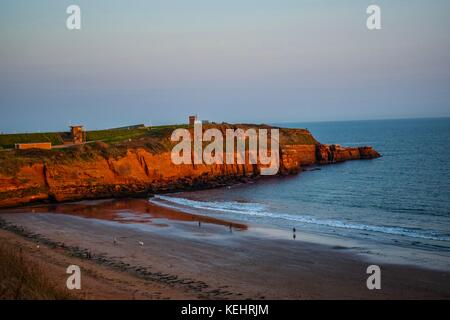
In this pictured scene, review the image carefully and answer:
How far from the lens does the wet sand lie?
64.3ft

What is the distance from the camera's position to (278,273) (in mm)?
22453

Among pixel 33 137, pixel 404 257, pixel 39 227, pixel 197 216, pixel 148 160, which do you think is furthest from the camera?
pixel 33 137

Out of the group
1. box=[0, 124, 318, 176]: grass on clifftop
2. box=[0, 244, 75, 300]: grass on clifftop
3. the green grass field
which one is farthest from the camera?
the green grass field

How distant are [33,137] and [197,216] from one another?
1311 inches

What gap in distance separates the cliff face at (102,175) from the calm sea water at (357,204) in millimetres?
4017

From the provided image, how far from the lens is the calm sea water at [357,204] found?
1191 inches

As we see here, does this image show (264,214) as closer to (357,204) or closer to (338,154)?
(357,204)

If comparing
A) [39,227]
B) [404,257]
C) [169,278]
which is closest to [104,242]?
[39,227]

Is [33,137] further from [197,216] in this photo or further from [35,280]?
[35,280]

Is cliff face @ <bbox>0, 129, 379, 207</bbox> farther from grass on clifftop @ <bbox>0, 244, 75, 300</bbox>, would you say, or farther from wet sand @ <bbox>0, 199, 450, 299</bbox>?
grass on clifftop @ <bbox>0, 244, 75, 300</bbox>

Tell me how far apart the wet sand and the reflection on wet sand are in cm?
31

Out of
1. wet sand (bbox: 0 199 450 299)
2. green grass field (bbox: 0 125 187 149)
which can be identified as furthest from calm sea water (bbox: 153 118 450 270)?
green grass field (bbox: 0 125 187 149)

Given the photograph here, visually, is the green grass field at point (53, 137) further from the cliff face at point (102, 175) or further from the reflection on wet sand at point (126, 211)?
the reflection on wet sand at point (126, 211)
